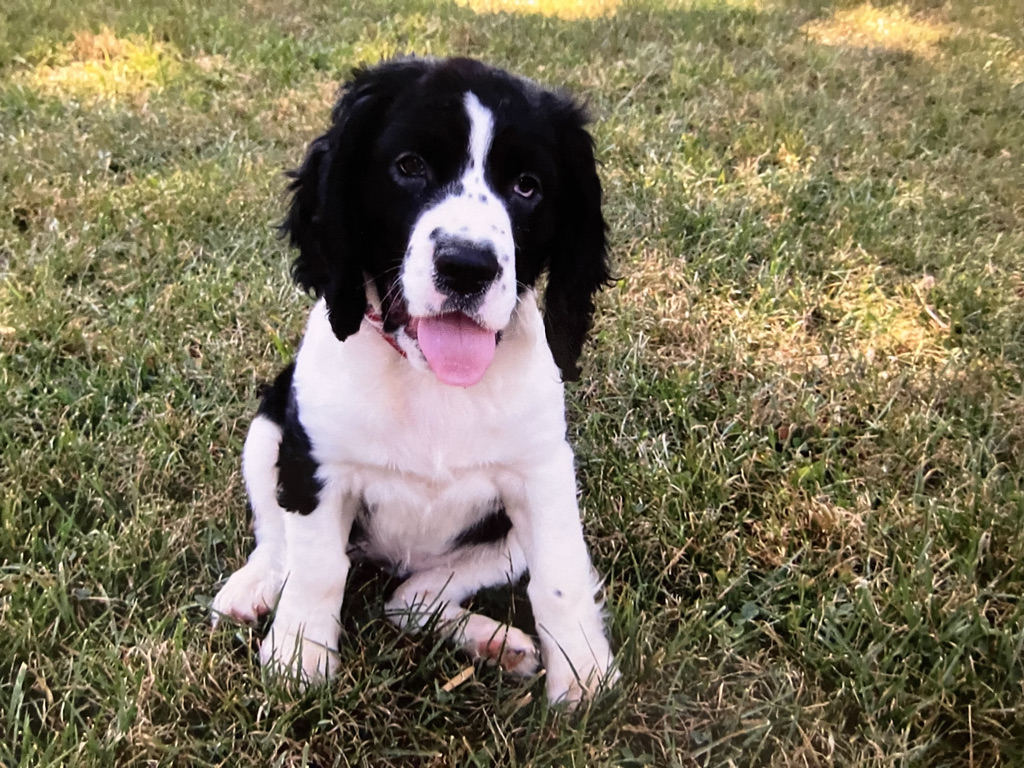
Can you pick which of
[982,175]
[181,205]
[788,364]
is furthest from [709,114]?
[181,205]

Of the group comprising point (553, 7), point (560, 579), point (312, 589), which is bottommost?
point (312, 589)

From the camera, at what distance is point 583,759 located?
1.86m

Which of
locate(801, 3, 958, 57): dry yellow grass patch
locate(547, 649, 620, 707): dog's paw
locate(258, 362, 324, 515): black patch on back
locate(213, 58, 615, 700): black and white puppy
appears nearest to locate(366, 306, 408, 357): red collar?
locate(213, 58, 615, 700): black and white puppy

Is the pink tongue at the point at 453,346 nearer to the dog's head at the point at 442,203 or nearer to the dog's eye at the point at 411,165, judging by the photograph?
the dog's head at the point at 442,203

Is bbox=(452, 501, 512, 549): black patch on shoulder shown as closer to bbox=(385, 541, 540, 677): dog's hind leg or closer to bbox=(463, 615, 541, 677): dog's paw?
bbox=(385, 541, 540, 677): dog's hind leg

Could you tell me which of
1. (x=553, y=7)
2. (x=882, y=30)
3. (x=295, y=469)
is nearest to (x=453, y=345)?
(x=295, y=469)

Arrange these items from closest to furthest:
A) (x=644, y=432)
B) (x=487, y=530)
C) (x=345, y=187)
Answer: (x=345, y=187) < (x=487, y=530) < (x=644, y=432)

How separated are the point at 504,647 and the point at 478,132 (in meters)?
1.24

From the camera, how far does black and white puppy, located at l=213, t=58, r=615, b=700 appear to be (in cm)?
192

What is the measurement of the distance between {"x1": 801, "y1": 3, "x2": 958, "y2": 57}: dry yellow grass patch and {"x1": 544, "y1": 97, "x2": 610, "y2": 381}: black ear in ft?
21.4

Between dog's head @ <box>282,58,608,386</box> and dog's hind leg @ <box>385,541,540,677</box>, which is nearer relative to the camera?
dog's head @ <box>282,58,608,386</box>

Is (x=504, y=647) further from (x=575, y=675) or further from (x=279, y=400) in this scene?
(x=279, y=400)

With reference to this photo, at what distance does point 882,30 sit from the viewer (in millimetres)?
8078

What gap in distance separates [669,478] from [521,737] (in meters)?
0.99
